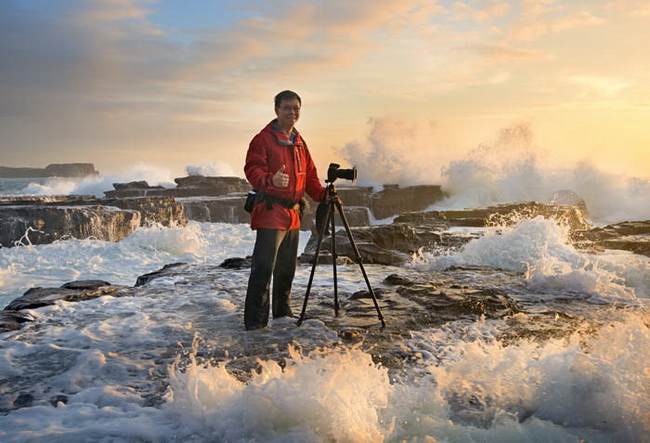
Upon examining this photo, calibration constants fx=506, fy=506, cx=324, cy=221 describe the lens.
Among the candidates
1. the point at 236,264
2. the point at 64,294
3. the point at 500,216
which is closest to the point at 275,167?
the point at 64,294

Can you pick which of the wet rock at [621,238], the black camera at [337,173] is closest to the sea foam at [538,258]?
the wet rock at [621,238]

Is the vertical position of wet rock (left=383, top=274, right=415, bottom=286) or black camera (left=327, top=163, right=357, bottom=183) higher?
black camera (left=327, top=163, right=357, bottom=183)

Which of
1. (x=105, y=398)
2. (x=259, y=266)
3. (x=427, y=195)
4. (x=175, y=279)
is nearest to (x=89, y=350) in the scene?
(x=105, y=398)

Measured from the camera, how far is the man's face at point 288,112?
13.3ft

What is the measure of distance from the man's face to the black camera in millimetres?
491

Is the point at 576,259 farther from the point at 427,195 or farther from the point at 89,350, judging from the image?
the point at 427,195

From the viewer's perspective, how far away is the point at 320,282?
6238 mm

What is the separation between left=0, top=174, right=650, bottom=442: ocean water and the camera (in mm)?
2418

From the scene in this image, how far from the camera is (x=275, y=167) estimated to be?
161 inches

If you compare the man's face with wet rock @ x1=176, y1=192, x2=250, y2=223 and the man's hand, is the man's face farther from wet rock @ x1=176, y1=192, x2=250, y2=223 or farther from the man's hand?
wet rock @ x1=176, y1=192, x2=250, y2=223

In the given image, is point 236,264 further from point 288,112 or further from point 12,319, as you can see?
point 288,112

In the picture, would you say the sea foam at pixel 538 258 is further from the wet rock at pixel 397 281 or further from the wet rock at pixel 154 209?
the wet rock at pixel 154 209

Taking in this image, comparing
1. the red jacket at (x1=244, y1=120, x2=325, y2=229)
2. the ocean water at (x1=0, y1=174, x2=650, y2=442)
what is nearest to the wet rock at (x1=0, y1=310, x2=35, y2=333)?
the ocean water at (x1=0, y1=174, x2=650, y2=442)

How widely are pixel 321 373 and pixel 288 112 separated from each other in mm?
2186
